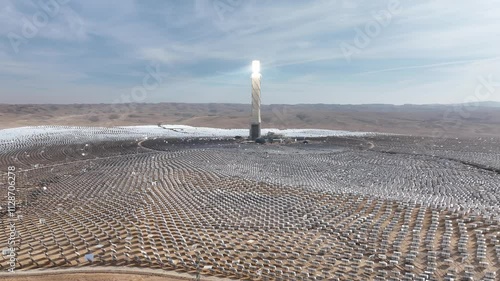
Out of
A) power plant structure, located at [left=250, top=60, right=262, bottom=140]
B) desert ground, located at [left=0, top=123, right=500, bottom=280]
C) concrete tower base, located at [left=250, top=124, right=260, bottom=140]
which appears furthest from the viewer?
power plant structure, located at [left=250, top=60, right=262, bottom=140]

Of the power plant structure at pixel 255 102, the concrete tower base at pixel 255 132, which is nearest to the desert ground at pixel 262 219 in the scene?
the concrete tower base at pixel 255 132

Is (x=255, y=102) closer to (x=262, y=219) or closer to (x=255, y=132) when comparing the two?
(x=255, y=132)

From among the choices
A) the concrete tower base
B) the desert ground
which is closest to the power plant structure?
the concrete tower base

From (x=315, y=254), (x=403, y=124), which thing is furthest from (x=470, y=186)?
(x=403, y=124)

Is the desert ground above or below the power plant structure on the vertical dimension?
below

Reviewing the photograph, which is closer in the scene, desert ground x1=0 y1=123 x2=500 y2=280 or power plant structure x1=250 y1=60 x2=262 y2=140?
desert ground x1=0 y1=123 x2=500 y2=280

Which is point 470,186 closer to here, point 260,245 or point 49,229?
point 260,245

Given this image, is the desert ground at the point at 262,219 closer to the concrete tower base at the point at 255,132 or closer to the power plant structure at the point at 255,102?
the concrete tower base at the point at 255,132

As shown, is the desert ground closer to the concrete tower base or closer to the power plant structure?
the concrete tower base
